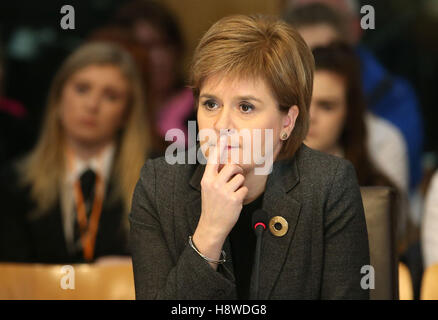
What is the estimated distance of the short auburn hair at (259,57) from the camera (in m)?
1.81

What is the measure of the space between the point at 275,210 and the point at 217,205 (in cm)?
24

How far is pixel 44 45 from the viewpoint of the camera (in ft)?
17.3

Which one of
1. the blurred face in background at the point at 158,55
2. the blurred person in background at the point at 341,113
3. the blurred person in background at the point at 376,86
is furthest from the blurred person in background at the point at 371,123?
the blurred face in background at the point at 158,55

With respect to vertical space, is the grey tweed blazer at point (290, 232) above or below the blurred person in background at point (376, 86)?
below

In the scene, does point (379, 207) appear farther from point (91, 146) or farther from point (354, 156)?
point (91, 146)

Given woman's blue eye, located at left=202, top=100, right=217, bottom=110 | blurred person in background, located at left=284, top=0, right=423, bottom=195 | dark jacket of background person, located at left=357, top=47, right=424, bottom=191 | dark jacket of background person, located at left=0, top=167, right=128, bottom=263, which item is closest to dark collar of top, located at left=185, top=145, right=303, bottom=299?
woman's blue eye, located at left=202, top=100, right=217, bottom=110

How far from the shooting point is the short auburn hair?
1807 millimetres

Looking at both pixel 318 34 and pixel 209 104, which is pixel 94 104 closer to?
pixel 318 34

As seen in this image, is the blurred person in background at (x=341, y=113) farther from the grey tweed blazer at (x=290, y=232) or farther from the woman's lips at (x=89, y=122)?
the grey tweed blazer at (x=290, y=232)

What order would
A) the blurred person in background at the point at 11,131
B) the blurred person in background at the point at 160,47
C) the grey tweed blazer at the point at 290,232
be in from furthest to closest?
the blurred person in background at the point at 160,47
the blurred person in background at the point at 11,131
the grey tweed blazer at the point at 290,232

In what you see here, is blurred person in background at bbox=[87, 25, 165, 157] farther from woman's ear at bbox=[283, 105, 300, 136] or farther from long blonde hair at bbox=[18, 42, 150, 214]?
woman's ear at bbox=[283, 105, 300, 136]

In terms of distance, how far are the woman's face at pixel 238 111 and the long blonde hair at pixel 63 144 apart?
4.81 feet

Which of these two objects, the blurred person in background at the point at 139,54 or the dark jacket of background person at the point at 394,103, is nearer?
the blurred person in background at the point at 139,54

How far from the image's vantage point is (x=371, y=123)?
3.62 meters
